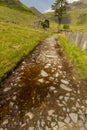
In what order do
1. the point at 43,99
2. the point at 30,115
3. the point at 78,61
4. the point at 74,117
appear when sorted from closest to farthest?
the point at 30,115, the point at 74,117, the point at 43,99, the point at 78,61

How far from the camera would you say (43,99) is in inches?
381

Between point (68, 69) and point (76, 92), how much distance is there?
8.97ft

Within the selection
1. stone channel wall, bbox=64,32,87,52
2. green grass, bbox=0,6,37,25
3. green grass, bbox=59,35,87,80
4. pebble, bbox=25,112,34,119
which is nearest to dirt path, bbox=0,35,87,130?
pebble, bbox=25,112,34,119

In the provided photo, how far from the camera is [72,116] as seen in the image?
895 cm

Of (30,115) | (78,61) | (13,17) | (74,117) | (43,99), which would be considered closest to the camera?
(30,115)

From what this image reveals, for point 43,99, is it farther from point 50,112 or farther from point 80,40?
point 80,40

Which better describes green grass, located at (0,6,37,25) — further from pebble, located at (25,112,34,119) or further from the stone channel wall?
pebble, located at (25,112,34,119)

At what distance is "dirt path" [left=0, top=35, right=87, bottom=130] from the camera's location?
27.8 ft

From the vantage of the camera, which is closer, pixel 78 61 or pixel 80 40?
pixel 78 61

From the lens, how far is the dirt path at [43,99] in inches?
333

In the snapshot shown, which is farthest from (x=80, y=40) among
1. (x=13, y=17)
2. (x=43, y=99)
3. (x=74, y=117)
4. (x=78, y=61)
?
(x=13, y=17)

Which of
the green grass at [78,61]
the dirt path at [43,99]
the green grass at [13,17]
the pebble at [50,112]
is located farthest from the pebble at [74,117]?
the green grass at [13,17]

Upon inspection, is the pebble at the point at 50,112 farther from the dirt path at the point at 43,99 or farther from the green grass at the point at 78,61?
the green grass at the point at 78,61

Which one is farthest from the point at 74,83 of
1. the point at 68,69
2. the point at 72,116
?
the point at 72,116
